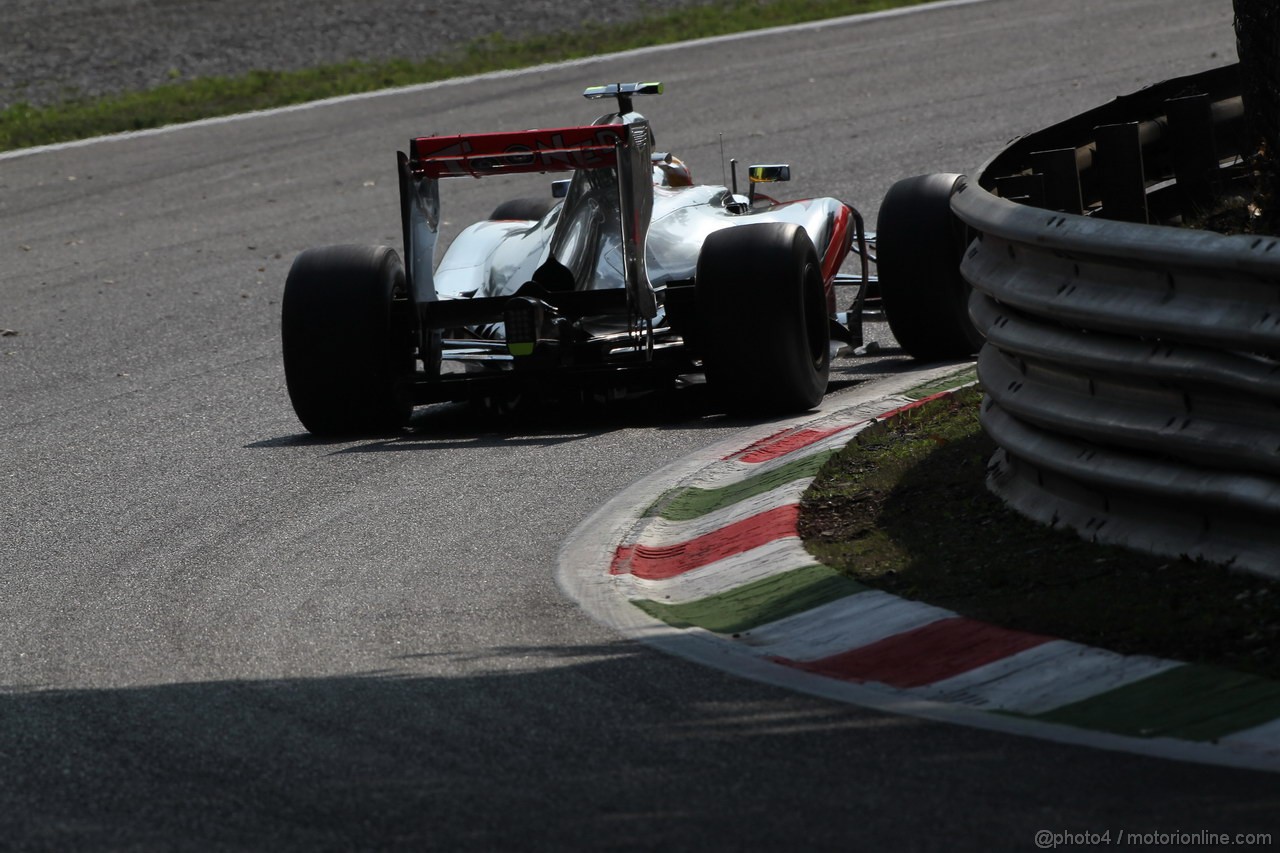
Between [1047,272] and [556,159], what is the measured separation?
3.69m

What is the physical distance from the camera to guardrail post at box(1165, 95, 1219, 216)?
30.9 feet

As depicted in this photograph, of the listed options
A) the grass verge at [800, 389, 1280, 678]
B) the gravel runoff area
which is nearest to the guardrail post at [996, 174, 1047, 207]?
the grass verge at [800, 389, 1280, 678]

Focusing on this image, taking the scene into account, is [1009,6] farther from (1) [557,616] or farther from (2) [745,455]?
(1) [557,616]

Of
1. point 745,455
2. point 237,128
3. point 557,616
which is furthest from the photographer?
point 237,128

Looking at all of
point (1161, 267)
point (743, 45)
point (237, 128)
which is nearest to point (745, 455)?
point (1161, 267)

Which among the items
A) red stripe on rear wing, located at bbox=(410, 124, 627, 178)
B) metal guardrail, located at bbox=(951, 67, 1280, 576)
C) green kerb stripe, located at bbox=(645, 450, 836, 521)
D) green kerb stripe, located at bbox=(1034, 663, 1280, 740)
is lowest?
green kerb stripe, located at bbox=(645, 450, 836, 521)

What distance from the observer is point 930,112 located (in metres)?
19.8

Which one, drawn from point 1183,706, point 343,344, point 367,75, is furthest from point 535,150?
point 367,75

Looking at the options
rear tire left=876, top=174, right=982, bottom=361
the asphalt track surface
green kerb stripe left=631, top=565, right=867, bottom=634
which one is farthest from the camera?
rear tire left=876, top=174, right=982, bottom=361

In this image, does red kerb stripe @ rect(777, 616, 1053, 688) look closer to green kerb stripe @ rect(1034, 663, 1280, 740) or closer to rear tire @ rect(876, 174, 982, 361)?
green kerb stripe @ rect(1034, 663, 1280, 740)

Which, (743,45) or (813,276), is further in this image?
(743,45)

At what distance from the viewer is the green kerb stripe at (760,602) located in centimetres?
586

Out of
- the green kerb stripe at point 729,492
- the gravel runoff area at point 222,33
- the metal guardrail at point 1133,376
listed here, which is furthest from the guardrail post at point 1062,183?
the gravel runoff area at point 222,33

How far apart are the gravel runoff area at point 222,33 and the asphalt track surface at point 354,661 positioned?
8.48m
